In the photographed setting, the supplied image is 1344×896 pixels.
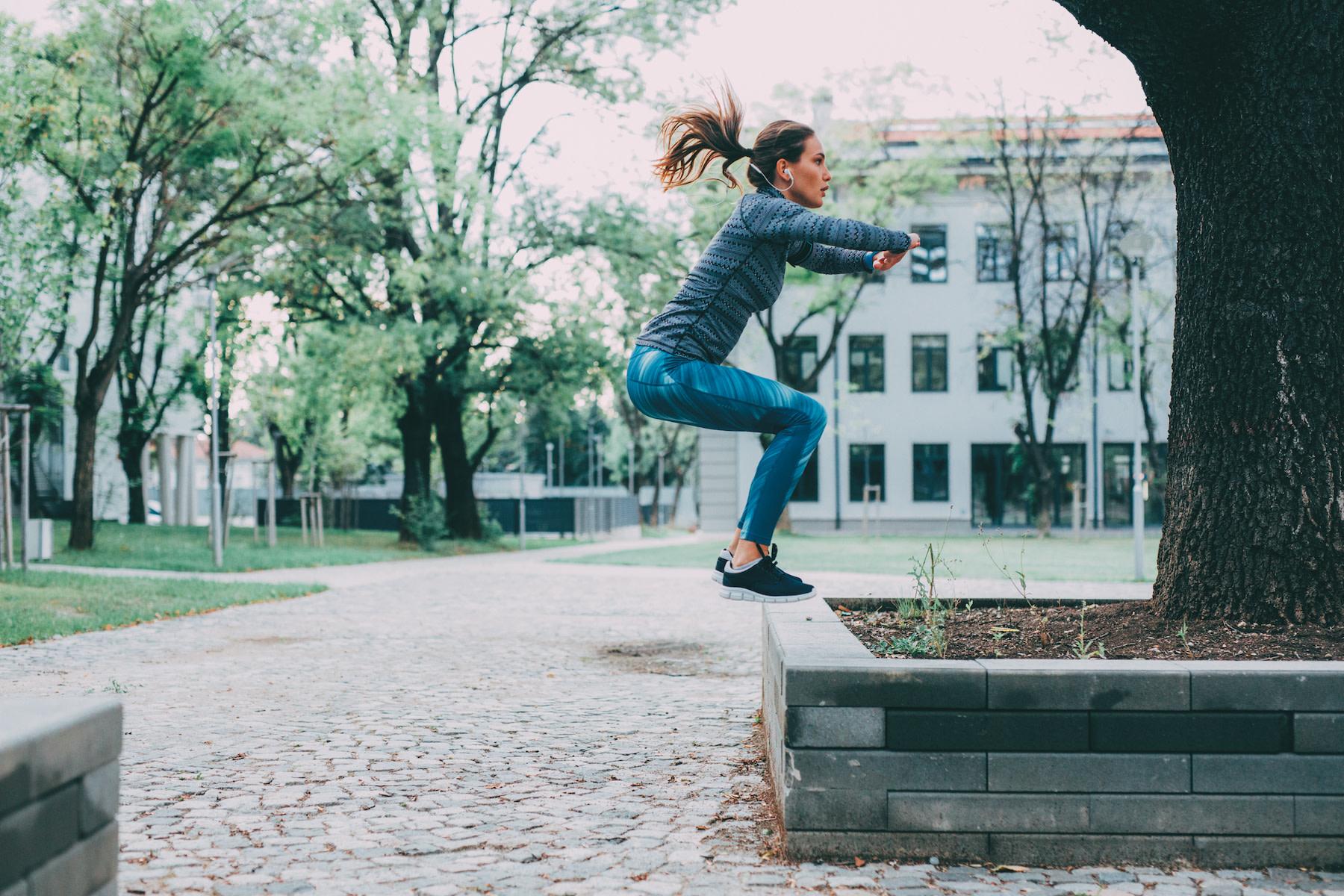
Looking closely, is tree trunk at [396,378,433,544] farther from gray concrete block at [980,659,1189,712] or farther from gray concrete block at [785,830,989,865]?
gray concrete block at [980,659,1189,712]

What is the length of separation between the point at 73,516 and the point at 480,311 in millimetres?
8769

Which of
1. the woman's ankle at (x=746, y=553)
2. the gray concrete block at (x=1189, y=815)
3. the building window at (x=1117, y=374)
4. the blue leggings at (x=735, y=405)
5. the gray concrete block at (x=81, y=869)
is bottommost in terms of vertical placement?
the gray concrete block at (x=1189, y=815)

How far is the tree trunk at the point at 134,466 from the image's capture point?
3097cm

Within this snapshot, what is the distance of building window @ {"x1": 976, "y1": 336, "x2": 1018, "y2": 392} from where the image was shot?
38.6 metres

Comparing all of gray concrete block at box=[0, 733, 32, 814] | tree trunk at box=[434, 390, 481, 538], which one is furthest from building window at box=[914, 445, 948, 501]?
gray concrete block at box=[0, 733, 32, 814]

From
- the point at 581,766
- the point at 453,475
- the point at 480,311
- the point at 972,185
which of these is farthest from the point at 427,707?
the point at 972,185

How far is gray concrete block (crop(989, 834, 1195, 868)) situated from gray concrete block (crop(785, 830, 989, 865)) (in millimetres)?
94

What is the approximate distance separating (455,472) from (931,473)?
1795 centimetres

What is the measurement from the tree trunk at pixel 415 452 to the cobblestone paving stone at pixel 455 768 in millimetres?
15712

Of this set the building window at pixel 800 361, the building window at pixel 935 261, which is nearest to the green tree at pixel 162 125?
the building window at pixel 800 361

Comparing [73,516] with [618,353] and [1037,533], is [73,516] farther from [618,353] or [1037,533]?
[1037,533]

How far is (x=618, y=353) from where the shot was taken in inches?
1016

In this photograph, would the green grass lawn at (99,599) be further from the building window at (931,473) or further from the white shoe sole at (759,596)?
the building window at (931,473)

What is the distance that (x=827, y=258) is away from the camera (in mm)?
4281
